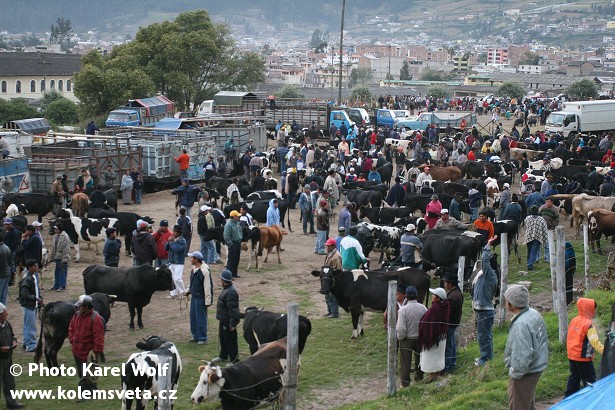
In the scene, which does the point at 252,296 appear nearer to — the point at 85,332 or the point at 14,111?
the point at 85,332

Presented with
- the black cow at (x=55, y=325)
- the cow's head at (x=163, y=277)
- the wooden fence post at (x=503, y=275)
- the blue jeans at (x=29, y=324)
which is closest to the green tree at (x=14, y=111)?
the cow's head at (x=163, y=277)

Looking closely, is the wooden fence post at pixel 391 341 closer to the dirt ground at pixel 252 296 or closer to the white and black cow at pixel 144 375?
the dirt ground at pixel 252 296

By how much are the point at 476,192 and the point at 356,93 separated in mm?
58255

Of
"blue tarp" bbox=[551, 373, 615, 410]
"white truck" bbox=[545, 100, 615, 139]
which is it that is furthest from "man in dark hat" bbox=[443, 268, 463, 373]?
"white truck" bbox=[545, 100, 615, 139]

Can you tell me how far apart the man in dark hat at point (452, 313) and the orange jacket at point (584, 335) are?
2.14 meters

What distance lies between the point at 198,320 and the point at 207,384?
402 centimetres

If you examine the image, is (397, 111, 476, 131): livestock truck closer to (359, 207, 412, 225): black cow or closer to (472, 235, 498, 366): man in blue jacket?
(359, 207, 412, 225): black cow

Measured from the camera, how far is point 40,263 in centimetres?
1677

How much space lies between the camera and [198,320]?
14266 mm

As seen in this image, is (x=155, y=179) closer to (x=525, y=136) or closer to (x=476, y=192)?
(x=476, y=192)

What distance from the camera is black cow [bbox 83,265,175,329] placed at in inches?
593

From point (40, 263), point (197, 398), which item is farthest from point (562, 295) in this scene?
point (40, 263)

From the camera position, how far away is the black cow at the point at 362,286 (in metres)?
14.5

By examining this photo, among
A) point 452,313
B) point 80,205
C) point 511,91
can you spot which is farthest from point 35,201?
point 511,91
